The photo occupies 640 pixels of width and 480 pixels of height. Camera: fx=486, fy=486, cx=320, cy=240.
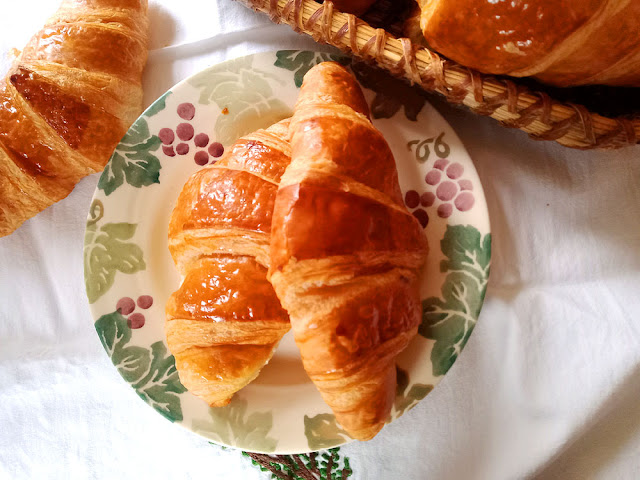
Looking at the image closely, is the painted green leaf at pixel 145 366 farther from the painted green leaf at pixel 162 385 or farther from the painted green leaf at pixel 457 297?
the painted green leaf at pixel 457 297

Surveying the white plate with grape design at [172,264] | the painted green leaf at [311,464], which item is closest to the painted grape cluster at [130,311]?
the white plate with grape design at [172,264]

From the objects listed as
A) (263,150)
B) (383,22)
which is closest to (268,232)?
(263,150)

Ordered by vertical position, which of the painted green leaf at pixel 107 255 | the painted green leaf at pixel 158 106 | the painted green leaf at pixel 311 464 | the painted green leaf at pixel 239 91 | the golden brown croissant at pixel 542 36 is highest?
Result: the golden brown croissant at pixel 542 36

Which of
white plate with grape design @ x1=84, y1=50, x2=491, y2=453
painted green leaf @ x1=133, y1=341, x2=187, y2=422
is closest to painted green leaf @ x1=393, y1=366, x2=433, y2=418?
white plate with grape design @ x1=84, y1=50, x2=491, y2=453

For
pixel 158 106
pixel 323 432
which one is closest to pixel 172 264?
pixel 158 106

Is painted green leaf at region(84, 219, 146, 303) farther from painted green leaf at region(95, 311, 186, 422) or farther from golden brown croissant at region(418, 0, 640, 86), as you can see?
golden brown croissant at region(418, 0, 640, 86)

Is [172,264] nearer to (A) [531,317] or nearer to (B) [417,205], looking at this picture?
(B) [417,205]
